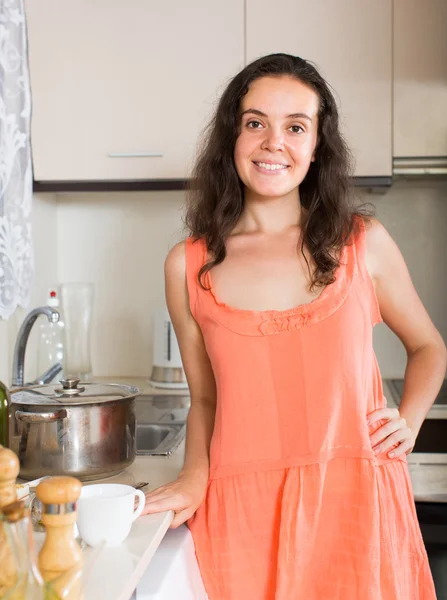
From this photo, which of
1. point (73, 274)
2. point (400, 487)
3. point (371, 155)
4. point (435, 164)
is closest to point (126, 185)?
point (73, 274)

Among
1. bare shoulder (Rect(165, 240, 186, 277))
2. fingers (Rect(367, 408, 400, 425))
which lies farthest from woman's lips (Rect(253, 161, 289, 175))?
fingers (Rect(367, 408, 400, 425))

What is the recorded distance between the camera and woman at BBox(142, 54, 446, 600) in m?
1.17

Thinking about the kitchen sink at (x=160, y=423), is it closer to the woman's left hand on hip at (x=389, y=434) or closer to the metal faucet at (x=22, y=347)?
the metal faucet at (x=22, y=347)

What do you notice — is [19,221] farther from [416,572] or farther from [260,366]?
[416,572]

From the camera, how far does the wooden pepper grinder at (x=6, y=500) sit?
635 millimetres

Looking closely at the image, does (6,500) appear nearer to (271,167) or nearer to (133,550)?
(133,550)

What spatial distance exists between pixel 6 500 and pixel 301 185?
0.93 meters

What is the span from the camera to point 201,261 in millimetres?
1343

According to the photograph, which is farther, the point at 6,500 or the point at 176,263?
the point at 176,263

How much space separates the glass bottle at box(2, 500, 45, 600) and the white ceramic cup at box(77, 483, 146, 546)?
24 cm

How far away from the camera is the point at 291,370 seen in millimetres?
1220

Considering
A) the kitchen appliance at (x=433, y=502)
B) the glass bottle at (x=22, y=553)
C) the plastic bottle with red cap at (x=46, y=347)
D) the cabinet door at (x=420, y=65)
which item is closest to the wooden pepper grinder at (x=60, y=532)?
the glass bottle at (x=22, y=553)

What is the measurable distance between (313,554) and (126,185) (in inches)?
51.8

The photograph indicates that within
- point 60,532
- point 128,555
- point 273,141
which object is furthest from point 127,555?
point 273,141
